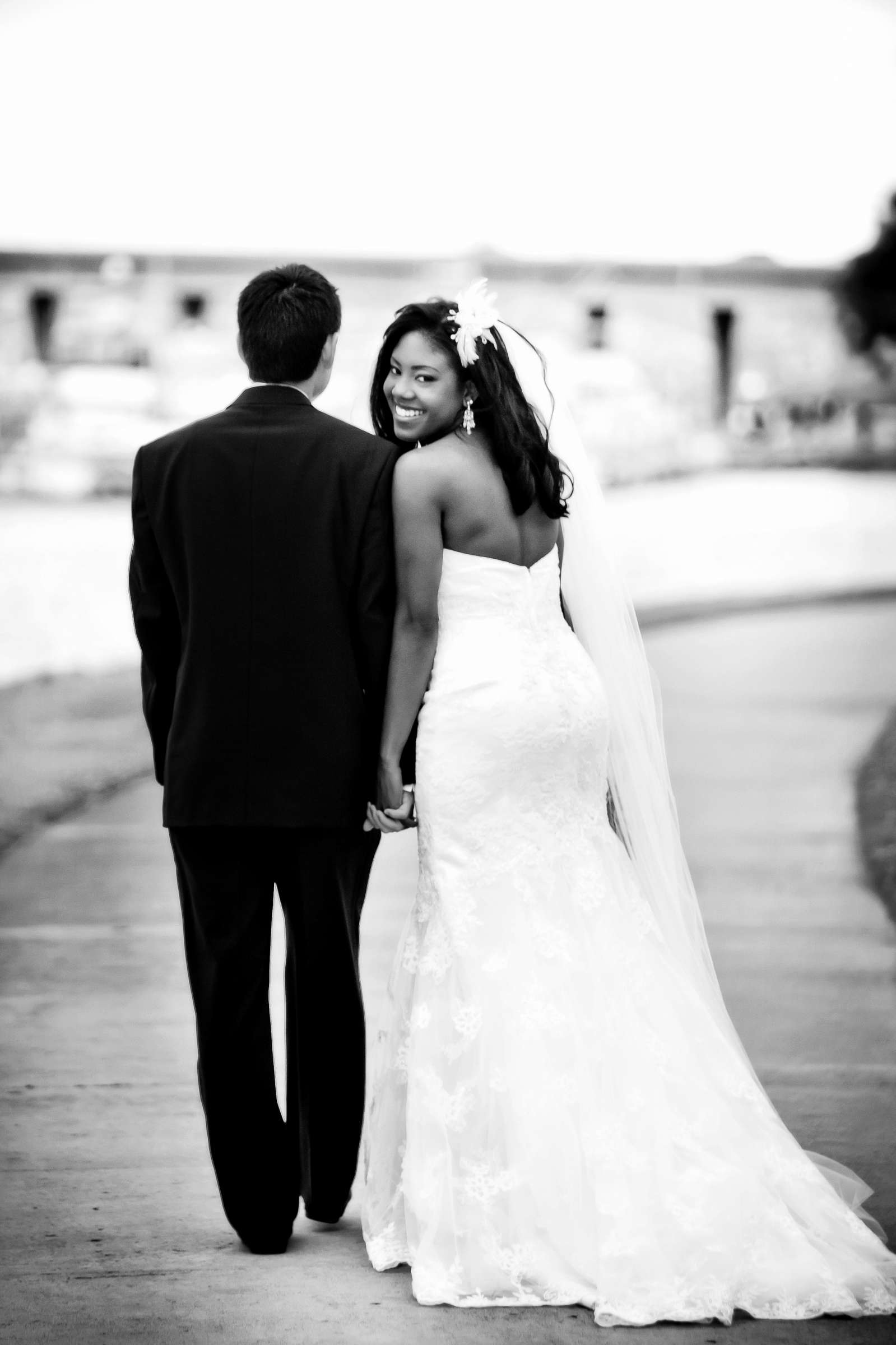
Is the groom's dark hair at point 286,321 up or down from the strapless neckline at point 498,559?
up

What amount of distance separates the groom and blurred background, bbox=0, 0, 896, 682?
6.76 m

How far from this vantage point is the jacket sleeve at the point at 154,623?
308cm

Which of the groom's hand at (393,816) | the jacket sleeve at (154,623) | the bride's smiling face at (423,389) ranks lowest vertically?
the groom's hand at (393,816)

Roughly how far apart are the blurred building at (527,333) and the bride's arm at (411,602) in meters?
7.05

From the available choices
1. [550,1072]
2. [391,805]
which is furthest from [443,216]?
[550,1072]

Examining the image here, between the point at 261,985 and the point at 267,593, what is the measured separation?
0.77 m

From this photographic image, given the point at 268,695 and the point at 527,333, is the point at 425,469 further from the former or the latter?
the point at 527,333

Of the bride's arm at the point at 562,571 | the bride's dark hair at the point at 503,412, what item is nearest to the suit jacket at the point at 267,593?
the bride's dark hair at the point at 503,412

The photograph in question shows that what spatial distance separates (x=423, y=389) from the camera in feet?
10.5

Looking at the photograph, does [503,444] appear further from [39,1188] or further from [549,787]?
[39,1188]

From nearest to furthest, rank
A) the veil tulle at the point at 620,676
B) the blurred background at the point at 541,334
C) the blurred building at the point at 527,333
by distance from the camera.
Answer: the veil tulle at the point at 620,676 → the blurred background at the point at 541,334 → the blurred building at the point at 527,333

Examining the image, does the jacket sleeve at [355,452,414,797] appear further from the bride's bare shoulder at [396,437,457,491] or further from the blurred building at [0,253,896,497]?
the blurred building at [0,253,896,497]

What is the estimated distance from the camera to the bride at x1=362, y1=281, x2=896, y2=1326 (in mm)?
2861

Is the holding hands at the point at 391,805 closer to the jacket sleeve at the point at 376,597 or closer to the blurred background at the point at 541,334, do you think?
the jacket sleeve at the point at 376,597
